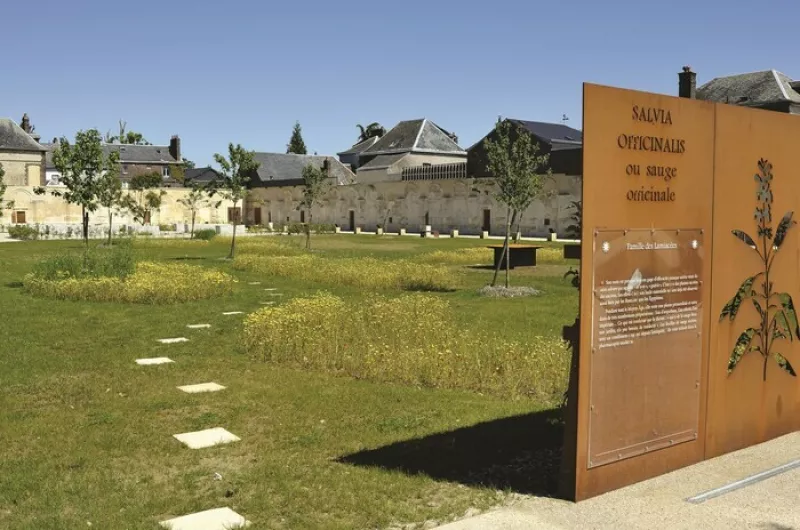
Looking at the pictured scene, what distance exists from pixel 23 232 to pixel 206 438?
1571 inches

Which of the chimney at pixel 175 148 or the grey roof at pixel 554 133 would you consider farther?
the chimney at pixel 175 148

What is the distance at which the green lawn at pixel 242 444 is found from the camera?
4.21m

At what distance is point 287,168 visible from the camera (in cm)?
7112

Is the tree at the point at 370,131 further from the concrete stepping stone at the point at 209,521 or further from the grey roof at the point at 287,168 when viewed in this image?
the concrete stepping stone at the point at 209,521

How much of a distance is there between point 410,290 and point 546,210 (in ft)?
97.3

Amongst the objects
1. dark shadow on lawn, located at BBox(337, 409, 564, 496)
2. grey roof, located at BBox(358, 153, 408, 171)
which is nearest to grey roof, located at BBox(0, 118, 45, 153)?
grey roof, located at BBox(358, 153, 408, 171)

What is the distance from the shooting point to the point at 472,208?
5062 cm

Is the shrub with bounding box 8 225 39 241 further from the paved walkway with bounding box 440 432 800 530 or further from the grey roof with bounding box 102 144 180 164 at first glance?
the paved walkway with bounding box 440 432 800 530

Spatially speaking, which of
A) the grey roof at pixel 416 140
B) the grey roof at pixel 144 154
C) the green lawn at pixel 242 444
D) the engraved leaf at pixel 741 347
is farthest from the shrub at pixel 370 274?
the grey roof at pixel 144 154

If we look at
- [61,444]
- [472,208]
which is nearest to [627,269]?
[61,444]

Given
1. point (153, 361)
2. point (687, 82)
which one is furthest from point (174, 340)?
point (687, 82)

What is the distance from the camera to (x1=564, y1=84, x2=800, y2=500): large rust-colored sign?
4.17 m

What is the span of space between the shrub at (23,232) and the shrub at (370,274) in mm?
25422

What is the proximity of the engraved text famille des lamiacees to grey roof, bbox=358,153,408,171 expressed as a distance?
56015 millimetres
